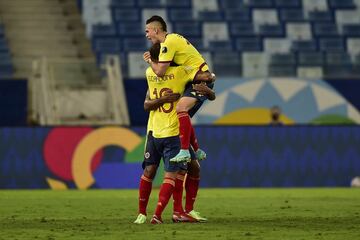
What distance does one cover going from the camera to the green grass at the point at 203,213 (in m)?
10.5

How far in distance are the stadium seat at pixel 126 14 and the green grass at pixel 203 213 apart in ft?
27.1

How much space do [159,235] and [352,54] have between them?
17.5m

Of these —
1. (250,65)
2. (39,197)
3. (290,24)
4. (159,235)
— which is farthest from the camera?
(290,24)

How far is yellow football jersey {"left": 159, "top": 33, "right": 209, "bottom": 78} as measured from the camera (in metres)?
11.9

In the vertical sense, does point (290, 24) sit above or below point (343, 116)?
above

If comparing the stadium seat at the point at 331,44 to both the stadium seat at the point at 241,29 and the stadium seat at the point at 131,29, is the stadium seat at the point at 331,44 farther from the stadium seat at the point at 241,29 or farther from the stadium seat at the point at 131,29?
the stadium seat at the point at 131,29

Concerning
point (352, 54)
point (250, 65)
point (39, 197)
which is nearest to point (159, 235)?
point (39, 197)

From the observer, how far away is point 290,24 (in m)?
28.2

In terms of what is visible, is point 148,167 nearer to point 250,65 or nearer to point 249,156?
point 249,156

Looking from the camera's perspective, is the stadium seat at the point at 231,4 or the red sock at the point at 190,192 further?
the stadium seat at the point at 231,4

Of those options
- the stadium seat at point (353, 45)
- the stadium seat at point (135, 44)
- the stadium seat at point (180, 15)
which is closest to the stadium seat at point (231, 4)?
the stadium seat at point (180, 15)

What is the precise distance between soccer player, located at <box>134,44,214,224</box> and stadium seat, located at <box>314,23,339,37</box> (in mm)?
16340

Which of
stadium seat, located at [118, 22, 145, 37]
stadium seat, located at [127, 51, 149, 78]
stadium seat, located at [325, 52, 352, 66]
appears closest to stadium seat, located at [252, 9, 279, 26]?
stadium seat, located at [325, 52, 352, 66]

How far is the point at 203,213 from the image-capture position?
1378 cm
